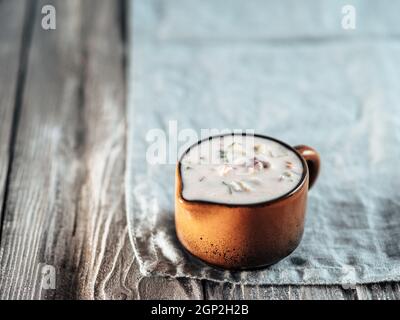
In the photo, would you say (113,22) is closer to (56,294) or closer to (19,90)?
(19,90)

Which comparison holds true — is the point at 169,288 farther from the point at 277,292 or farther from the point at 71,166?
the point at 71,166

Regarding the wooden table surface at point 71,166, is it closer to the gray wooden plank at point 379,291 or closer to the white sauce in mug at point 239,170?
Result: the gray wooden plank at point 379,291

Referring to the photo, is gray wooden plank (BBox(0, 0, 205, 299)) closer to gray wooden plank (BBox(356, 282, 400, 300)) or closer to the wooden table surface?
the wooden table surface

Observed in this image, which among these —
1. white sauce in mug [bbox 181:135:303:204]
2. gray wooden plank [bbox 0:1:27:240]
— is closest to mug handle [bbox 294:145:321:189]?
white sauce in mug [bbox 181:135:303:204]

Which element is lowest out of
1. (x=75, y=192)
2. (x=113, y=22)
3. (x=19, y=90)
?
(x=75, y=192)

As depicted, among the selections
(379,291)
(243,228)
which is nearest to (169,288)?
(243,228)

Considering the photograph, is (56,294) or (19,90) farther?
(19,90)

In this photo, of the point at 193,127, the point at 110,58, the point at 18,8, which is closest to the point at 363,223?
the point at 193,127
